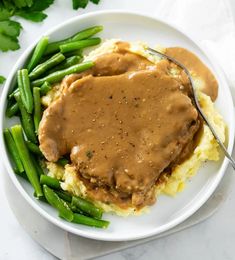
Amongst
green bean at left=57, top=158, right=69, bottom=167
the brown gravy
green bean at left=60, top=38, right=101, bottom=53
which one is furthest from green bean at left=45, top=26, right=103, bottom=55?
green bean at left=57, top=158, right=69, bottom=167

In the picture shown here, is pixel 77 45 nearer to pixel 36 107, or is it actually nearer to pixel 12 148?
pixel 36 107

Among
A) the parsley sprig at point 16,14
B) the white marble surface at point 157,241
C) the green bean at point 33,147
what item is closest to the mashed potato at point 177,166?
the green bean at point 33,147

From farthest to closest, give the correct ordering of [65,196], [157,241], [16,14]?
[16,14] → [157,241] → [65,196]

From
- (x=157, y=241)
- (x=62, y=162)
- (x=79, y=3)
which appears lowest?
(x=157, y=241)

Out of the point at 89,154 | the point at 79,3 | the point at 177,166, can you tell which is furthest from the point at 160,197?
the point at 79,3

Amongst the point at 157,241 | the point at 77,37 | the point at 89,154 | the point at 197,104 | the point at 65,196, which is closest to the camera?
the point at 89,154

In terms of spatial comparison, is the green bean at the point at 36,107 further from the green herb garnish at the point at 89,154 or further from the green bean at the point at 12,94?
the green herb garnish at the point at 89,154

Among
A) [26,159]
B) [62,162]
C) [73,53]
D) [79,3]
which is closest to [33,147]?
[26,159]

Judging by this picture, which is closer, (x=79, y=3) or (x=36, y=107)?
(x=36, y=107)

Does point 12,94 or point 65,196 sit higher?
point 12,94
